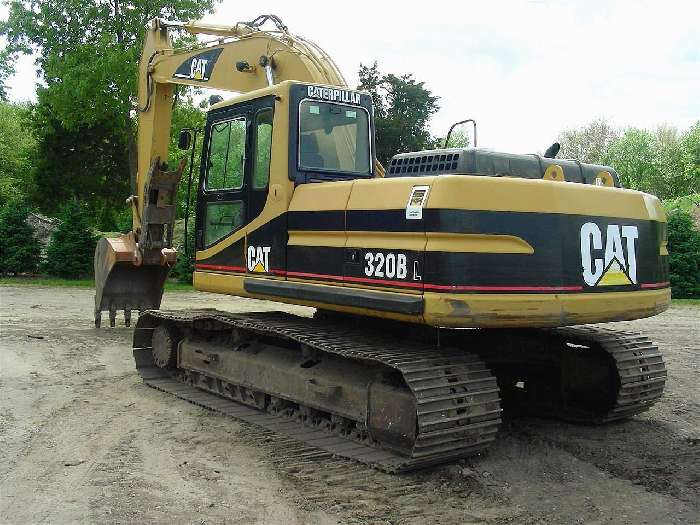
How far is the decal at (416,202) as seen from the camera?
5.34m

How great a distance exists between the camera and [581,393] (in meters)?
6.98

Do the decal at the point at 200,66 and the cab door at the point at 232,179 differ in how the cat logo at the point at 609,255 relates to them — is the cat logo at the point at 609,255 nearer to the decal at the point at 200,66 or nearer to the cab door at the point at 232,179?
the cab door at the point at 232,179

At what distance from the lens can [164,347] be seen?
8750 mm

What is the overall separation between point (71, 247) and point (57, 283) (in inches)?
67.4

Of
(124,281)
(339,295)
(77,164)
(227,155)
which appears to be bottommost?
(124,281)

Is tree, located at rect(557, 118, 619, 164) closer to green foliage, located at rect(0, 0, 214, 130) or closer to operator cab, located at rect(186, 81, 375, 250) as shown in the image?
green foliage, located at rect(0, 0, 214, 130)

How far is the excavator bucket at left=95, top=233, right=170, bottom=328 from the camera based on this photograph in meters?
11.3

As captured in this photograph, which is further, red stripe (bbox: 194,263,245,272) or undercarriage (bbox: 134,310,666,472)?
red stripe (bbox: 194,263,245,272)

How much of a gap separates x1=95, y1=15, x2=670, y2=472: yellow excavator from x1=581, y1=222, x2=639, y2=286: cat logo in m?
0.01

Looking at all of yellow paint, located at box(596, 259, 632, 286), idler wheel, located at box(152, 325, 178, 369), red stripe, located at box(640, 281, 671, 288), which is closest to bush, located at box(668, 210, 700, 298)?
red stripe, located at box(640, 281, 671, 288)

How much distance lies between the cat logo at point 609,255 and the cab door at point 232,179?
2778 millimetres

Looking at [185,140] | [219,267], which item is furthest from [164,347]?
[185,140]

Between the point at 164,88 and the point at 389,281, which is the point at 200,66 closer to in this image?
the point at 164,88

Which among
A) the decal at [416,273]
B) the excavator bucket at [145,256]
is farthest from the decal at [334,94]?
the excavator bucket at [145,256]
